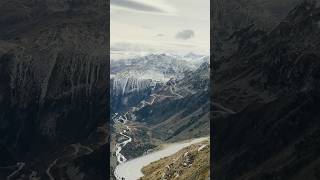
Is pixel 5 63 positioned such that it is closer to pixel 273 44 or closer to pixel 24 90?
pixel 24 90

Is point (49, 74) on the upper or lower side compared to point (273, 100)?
upper

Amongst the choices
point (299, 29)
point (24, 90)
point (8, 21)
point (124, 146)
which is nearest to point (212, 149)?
point (299, 29)

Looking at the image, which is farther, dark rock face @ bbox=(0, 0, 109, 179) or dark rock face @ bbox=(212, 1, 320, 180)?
dark rock face @ bbox=(212, 1, 320, 180)

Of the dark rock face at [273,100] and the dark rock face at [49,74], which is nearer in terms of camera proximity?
the dark rock face at [49,74]
